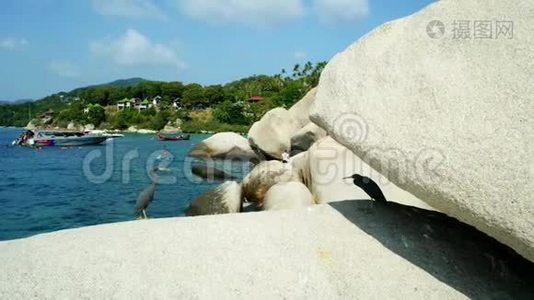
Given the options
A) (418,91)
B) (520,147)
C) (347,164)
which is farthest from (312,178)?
(520,147)

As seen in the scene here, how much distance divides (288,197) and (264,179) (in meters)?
4.29

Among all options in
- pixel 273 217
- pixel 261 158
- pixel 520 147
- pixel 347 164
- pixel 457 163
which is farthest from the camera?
pixel 261 158

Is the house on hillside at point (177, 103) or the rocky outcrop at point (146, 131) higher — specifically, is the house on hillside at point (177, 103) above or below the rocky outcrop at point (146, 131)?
above

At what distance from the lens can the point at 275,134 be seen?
2681cm

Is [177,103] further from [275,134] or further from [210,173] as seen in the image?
[275,134]

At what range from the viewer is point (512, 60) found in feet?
18.0

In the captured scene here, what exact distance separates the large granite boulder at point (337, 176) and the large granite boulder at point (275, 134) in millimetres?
10634

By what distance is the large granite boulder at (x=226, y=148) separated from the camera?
1324 inches

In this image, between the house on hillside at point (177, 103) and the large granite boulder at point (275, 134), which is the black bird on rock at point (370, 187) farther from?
the house on hillside at point (177, 103)

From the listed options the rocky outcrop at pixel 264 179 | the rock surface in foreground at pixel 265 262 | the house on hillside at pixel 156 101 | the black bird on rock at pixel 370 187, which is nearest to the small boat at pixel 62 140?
the rocky outcrop at pixel 264 179

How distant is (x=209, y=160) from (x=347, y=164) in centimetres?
2319

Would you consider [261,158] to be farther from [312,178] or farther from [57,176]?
[312,178]

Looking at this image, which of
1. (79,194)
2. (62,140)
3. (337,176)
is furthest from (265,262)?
(62,140)

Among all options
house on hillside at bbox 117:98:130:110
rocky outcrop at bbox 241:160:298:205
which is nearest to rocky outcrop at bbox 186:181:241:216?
rocky outcrop at bbox 241:160:298:205
